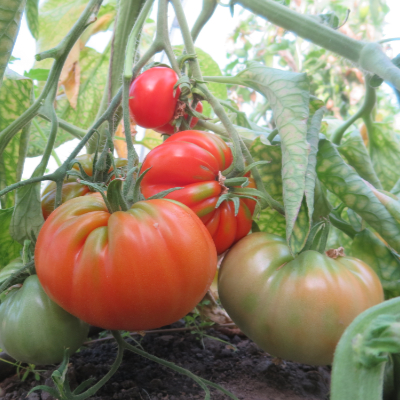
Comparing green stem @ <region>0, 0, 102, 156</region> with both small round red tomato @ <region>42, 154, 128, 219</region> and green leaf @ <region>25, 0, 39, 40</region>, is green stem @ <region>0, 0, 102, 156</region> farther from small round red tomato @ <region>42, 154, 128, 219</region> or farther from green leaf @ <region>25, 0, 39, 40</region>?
green leaf @ <region>25, 0, 39, 40</region>

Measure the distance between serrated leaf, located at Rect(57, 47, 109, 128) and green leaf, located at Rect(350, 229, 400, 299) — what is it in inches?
31.6

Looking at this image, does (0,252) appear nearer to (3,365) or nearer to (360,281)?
(3,365)

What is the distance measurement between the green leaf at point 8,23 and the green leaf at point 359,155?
57 cm

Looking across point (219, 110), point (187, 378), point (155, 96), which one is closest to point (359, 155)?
point (219, 110)

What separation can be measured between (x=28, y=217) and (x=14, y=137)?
0.25 metres

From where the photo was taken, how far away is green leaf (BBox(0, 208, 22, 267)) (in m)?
0.66

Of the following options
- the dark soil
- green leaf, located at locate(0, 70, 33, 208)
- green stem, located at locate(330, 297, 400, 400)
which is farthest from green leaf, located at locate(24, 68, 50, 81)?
green stem, located at locate(330, 297, 400, 400)

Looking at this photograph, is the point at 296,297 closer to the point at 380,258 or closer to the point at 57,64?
the point at 380,258

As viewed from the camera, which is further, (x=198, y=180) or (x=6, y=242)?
(x=6, y=242)

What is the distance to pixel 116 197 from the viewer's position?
1.48 ft

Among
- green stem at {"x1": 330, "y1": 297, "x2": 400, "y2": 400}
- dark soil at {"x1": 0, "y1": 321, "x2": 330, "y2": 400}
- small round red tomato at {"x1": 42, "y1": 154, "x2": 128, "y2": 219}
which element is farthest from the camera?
small round red tomato at {"x1": 42, "y1": 154, "x2": 128, "y2": 219}

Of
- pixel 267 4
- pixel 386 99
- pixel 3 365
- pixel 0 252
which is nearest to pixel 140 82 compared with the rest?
pixel 267 4

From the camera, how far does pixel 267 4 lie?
656 millimetres

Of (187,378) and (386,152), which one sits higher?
(386,152)
